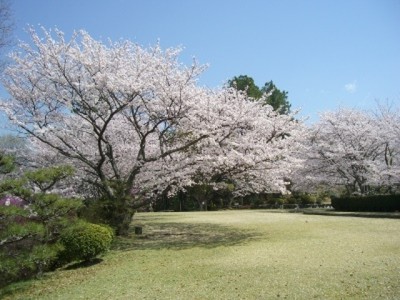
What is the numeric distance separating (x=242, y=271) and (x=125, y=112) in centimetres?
917

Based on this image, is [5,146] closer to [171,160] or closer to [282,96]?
[171,160]

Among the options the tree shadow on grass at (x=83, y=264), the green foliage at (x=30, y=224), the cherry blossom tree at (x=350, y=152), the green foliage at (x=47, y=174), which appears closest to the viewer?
the green foliage at (x=30, y=224)

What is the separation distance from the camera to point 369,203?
24.6 meters

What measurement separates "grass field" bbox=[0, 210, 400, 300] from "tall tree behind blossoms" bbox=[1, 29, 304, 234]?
3076 millimetres

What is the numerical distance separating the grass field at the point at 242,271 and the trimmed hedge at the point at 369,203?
11.0 m

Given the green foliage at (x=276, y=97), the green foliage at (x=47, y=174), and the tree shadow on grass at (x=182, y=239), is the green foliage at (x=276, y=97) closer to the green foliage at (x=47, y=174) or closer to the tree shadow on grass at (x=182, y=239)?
the tree shadow on grass at (x=182, y=239)

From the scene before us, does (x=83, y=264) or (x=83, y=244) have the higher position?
(x=83, y=244)

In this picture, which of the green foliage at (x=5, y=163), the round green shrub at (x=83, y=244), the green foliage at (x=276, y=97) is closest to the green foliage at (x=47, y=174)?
the green foliage at (x=5, y=163)

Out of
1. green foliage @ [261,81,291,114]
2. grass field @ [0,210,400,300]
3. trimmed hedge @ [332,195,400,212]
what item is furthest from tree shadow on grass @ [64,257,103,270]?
green foliage @ [261,81,291,114]

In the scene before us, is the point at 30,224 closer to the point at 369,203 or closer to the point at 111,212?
the point at 111,212

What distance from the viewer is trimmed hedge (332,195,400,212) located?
74.7 feet

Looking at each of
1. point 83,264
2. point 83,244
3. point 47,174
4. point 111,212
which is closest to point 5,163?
point 47,174

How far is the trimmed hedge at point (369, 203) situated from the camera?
896 inches

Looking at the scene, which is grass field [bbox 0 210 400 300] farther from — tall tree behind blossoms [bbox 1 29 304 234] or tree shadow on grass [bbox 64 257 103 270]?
tall tree behind blossoms [bbox 1 29 304 234]
